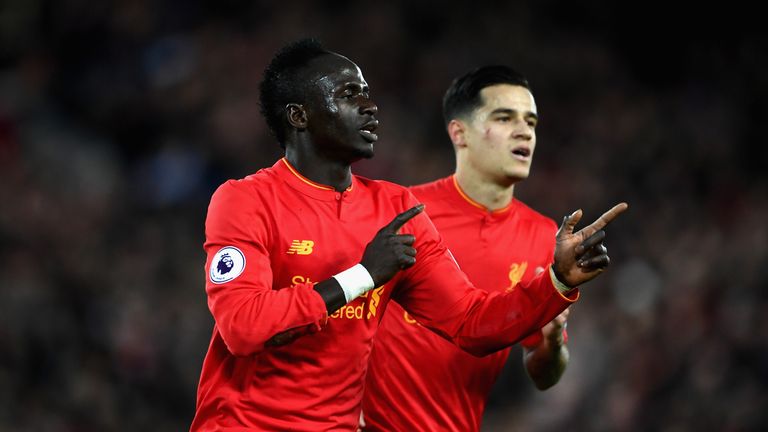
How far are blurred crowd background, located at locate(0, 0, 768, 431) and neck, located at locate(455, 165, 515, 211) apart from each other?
3319 mm

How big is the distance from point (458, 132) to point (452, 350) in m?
1.15

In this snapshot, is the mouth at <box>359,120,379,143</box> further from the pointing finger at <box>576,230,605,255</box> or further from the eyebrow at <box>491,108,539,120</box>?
the eyebrow at <box>491,108,539,120</box>

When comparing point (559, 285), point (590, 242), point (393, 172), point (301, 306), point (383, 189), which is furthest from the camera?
point (393, 172)

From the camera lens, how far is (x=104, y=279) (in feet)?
31.5

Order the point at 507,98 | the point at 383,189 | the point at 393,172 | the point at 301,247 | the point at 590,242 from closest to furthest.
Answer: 1. the point at 590,242
2. the point at 301,247
3. the point at 383,189
4. the point at 507,98
5. the point at 393,172

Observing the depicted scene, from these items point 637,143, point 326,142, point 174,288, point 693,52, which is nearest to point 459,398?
point 326,142

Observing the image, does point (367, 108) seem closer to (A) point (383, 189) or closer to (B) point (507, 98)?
(A) point (383, 189)

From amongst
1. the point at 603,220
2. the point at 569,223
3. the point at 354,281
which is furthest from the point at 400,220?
the point at 603,220

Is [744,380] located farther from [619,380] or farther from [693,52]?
[693,52]

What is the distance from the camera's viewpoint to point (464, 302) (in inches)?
172

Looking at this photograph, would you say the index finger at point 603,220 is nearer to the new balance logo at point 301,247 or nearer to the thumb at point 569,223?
the thumb at point 569,223

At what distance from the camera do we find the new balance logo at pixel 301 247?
4.14 metres

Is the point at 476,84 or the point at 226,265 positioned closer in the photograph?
the point at 226,265

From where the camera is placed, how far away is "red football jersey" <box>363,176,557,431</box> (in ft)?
17.3
